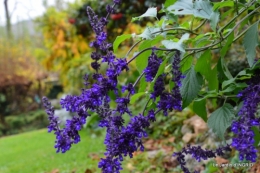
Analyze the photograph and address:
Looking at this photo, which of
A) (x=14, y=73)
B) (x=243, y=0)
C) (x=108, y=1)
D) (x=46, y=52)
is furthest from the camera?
(x=14, y=73)

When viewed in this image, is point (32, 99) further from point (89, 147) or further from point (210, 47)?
point (210, 47)

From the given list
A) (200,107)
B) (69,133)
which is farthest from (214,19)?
(69,133)

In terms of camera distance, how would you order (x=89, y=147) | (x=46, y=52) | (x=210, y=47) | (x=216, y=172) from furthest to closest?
1. (x=46, y=52)
2. (x=89, y=147)
3. (x=216, y=172)
4. (x=210, y=47)

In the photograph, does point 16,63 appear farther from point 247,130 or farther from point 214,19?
point 247,130

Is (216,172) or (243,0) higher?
(243,0)

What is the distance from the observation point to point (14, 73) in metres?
14.2

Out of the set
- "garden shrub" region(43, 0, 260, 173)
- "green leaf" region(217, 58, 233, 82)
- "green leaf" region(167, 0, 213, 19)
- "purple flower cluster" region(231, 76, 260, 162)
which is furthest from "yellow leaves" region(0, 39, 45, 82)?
"purple flower cluster" region(231, 76, 260, 162)

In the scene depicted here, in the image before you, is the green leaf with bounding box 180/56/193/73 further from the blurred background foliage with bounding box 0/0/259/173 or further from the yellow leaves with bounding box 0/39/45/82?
the yellow leaves with bounding box 0/39/45/82

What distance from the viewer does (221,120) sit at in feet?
3.94

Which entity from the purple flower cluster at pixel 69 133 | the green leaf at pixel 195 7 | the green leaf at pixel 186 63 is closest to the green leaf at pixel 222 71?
the green leaf at pixel 186 63

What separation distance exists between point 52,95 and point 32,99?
255 cm

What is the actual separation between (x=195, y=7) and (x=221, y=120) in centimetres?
41

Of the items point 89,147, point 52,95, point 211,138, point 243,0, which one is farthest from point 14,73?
Result: point 243,0

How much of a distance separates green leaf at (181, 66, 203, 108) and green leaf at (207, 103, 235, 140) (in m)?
0.13
